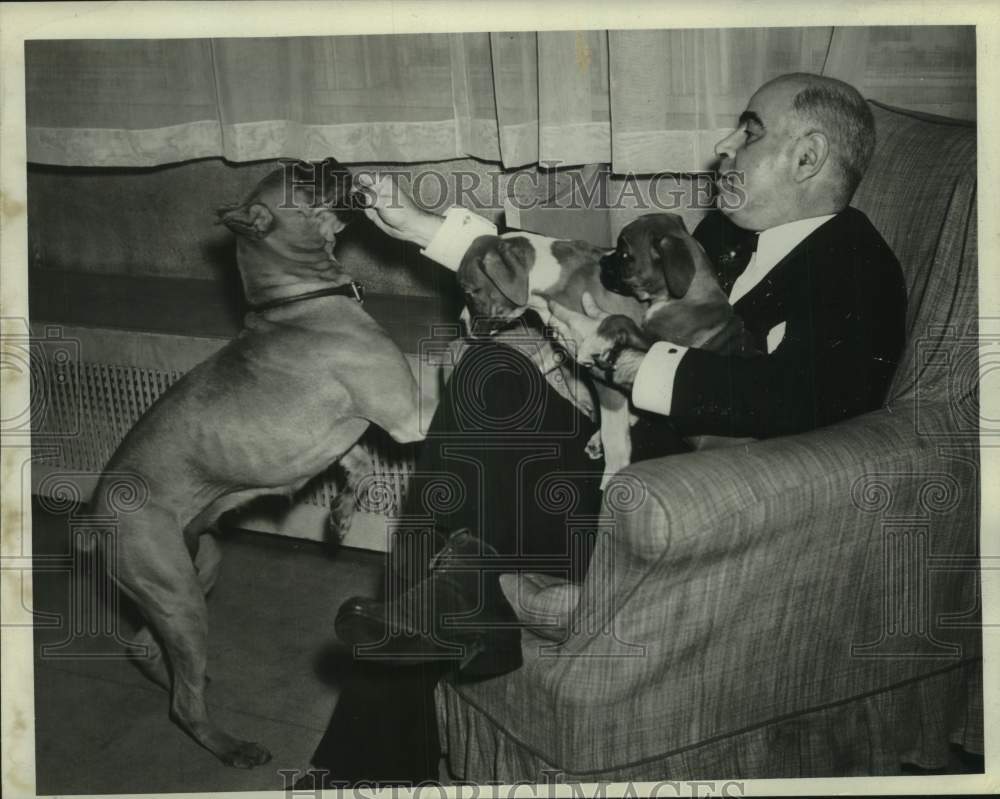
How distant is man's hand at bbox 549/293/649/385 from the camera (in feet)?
6.09

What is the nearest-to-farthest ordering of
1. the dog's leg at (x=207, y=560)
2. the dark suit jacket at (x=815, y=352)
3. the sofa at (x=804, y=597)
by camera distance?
the sofa at (x=804, y=597) < the dark suit jacket at (x=815, y=352) < the dog's leg at (x=207, y=560)

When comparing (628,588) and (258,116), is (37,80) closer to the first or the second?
(258,116)

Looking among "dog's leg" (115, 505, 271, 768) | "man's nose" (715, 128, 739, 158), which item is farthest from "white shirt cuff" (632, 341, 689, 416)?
"dog's leg" (115, 505, 271, 768)

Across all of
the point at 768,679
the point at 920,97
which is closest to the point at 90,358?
the point at 768,679

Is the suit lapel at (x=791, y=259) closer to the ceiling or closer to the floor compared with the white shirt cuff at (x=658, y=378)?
closer to the ceiling

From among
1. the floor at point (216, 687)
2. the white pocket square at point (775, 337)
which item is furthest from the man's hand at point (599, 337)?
the floor at point (216, 687)

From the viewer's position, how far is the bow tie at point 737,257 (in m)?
1.87

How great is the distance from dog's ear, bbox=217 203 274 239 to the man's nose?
0.82 meters

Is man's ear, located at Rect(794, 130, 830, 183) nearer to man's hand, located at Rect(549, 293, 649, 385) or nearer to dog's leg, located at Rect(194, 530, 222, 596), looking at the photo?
man's hand, located at Rect(549, 293, 649, 385)

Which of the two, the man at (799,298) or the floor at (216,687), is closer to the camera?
the man at (799,298)

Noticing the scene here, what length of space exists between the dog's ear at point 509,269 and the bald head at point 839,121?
548 mm

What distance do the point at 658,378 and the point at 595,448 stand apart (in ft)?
0.57

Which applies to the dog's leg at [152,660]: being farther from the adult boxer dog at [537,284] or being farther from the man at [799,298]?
the man at [799,298]

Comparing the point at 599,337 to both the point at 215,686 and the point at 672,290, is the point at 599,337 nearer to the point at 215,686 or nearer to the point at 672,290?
the point at 672,290
